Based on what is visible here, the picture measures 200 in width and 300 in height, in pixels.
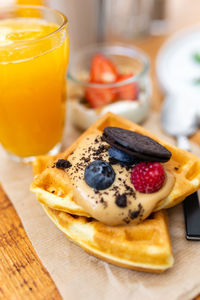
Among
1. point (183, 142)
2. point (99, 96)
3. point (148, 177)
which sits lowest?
point (183, 142)

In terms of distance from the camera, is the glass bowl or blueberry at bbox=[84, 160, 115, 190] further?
the glass bowl

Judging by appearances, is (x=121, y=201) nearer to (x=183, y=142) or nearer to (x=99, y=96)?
(x=183, y=142)

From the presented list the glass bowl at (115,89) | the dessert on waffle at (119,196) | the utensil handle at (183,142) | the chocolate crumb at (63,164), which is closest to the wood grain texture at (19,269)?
the dessert on waffle at (119,196)

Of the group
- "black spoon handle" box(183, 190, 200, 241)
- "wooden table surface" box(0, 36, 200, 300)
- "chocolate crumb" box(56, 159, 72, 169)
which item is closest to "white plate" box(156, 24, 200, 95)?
"black spoon handle" box(183, 190, 200, 241)

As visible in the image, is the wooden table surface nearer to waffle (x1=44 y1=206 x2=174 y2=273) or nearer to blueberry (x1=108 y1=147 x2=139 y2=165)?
waffle (x1=44 y1=206 x2=174 y2=273)

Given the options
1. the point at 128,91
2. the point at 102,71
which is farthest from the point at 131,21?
the point at 128,91

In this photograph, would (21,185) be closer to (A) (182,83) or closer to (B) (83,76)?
(B) (83,76)
